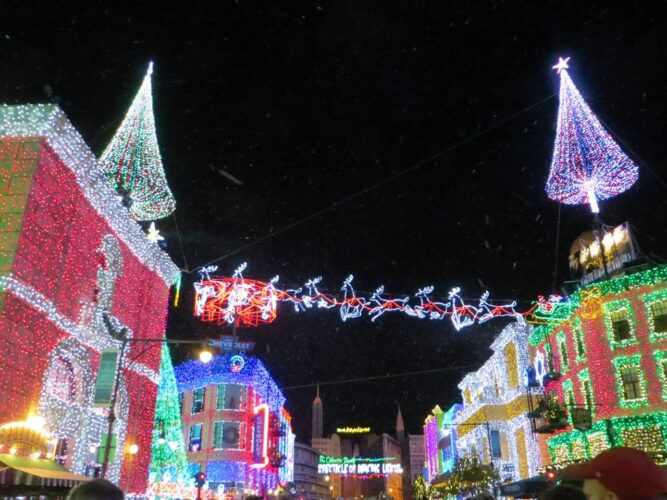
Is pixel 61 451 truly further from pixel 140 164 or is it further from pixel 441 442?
pixel 441 442

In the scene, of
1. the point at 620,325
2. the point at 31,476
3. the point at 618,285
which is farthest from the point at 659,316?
the point at 31,476

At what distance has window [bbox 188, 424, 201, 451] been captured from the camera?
45969 millimetres

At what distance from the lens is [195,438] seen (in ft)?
153

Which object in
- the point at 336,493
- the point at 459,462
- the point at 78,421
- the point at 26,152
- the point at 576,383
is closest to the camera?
the point at 26,152

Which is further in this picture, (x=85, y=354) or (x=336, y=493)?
(x=336, y=493)

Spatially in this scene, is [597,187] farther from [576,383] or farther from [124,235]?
[124,235]

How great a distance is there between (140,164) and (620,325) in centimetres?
2416

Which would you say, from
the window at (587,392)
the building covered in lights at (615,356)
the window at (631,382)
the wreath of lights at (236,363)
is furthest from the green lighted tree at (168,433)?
the window at (631,382)

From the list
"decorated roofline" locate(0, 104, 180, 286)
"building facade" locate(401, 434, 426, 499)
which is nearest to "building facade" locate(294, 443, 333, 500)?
"building facade" locate(401, 434, 426, 499)

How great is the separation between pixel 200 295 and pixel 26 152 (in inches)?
446

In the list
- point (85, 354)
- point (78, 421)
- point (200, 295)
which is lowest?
point (78, 421)

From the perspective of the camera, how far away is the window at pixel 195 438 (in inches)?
1810

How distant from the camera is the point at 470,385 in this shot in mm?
57062

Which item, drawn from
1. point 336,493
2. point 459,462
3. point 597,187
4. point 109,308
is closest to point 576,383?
point 597,187
